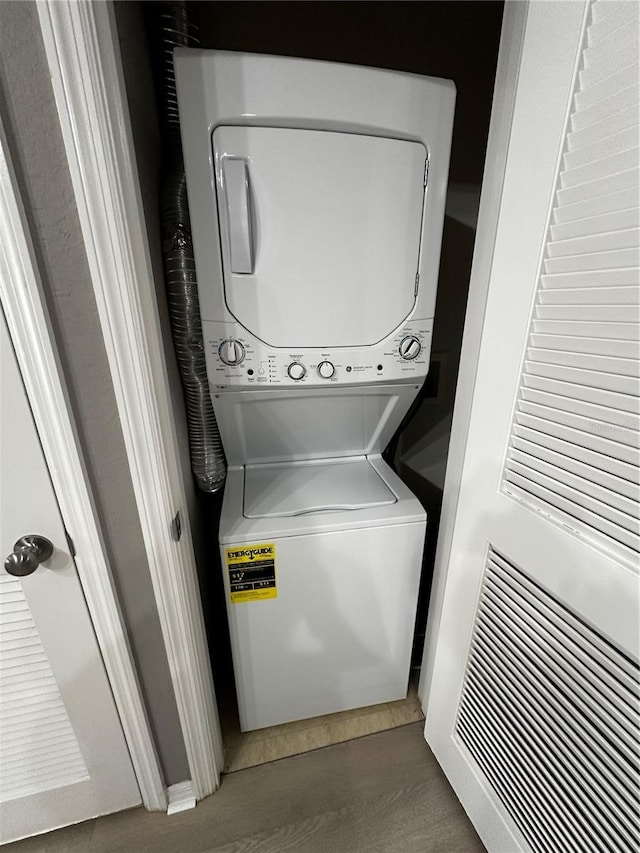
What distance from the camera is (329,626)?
1154 millimetres

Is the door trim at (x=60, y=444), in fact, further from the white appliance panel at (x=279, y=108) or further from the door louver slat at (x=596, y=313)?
the door louver slat at (x=596, y=313)

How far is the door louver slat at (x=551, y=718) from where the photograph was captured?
636mm

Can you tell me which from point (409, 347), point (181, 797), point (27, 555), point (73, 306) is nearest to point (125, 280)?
point (73, 306)

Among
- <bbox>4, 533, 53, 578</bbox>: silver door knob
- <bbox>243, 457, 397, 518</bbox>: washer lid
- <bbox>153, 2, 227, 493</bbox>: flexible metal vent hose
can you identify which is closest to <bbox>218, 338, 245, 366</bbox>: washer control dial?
<bbox>153, 2, 227, 493</bbox>: flexible metal vent hose

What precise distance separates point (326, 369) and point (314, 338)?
83 millimetres

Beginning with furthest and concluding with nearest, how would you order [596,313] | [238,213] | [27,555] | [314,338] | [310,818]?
[310,818] < [314,338] < [238,213] < [27,555] < [596,313]

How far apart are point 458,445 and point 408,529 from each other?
10.8 inches

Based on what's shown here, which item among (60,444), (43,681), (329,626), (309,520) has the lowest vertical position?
(329,626)

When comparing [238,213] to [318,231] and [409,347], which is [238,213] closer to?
[318,231]

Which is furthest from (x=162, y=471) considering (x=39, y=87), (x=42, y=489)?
Answer: (x=39, y=87)

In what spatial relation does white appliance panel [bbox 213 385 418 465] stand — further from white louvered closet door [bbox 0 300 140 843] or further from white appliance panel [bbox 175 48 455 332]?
white louvered closet door [bbox 0 300 140 843]

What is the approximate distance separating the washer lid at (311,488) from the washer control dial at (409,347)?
0.40m

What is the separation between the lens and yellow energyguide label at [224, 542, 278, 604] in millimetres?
1002

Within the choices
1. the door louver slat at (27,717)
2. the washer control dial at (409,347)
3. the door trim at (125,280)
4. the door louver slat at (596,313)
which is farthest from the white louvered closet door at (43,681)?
the door louver slat at (596,313)
